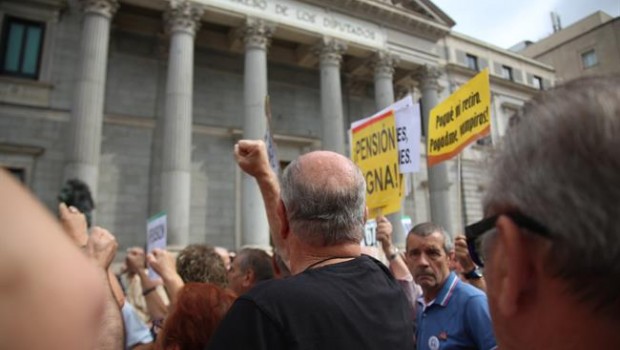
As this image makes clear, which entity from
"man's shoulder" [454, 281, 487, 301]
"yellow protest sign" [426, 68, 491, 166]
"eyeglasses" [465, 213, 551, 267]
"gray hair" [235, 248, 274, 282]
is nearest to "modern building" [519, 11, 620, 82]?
"yellow protest sign" [426, 68, 491, 166]

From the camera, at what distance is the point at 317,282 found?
1.81 metres

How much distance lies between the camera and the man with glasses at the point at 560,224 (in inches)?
34.6

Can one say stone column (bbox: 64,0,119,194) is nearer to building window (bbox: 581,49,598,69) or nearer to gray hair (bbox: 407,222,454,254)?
gray hair (bbox: 407,222,454,254)

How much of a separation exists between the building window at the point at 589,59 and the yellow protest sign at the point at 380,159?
125 feet

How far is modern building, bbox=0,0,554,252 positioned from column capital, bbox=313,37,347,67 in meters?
0.05

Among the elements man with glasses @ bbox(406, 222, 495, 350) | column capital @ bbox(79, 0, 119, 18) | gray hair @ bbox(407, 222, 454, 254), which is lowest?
man with glasses @ bbox(406, 222, 495, 350)

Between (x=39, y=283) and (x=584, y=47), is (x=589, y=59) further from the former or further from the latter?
(x=39, y=283)

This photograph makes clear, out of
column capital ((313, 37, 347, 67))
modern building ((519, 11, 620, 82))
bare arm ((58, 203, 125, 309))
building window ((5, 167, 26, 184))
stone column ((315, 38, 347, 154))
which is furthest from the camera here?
modern building ((519, 11, 620, 82))

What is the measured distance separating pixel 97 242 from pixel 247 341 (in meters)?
1.69

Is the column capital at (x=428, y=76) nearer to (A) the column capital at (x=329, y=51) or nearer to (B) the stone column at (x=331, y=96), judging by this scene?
(B) the stone column at (x=331, y=96)

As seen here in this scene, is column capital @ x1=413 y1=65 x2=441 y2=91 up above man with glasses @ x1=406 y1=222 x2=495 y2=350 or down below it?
above

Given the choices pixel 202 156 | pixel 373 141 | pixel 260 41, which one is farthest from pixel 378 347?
pixel 202 156

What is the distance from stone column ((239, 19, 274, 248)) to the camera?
52.3 feet

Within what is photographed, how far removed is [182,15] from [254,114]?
444 centimetres
